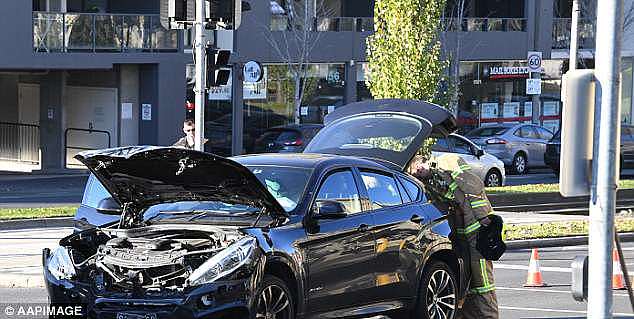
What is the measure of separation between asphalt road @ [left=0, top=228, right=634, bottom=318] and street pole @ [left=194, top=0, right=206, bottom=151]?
116 inches

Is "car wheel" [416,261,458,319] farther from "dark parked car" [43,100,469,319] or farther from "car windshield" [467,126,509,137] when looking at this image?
"car windshield" [467,126,509,137]

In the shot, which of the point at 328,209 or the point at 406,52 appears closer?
the point at 328,209

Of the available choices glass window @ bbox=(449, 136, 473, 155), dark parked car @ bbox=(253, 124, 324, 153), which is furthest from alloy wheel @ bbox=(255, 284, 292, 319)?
dark parked car @ bbox=(253, 124, 324, 153)

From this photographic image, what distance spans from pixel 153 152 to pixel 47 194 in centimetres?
1984

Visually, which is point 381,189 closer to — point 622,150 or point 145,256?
point 145,256

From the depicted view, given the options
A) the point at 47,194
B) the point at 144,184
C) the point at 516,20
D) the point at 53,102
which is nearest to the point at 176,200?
the point at 144,184

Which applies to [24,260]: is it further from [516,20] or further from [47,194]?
[516,20]

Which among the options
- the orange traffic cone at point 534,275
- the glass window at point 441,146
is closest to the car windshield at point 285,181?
the orange traffic cone at point 534,275

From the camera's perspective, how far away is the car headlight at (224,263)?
8953 millimetres

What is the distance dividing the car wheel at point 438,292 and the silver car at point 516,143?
24.3 m

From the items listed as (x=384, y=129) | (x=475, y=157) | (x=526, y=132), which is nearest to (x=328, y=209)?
(x=384, y=129)

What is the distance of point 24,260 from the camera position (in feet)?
52.7

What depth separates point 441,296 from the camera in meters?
11.2

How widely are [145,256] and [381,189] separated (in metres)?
2.74
